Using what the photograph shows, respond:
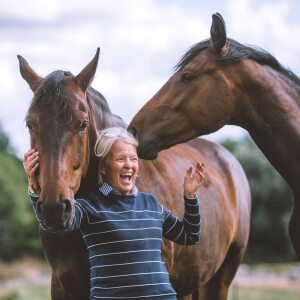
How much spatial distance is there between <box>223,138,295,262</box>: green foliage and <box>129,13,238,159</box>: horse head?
33.2 m

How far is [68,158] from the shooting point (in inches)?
173

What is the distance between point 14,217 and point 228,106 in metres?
46.6

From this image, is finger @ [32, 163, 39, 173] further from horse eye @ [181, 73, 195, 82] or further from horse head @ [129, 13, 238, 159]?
horse eye @ [181, 73, 195, 82]

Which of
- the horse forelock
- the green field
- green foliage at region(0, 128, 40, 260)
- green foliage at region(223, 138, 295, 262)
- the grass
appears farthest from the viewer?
green foliage at region(0, 128, 40, 260)

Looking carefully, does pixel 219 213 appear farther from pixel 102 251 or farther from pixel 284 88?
pixel 102 251

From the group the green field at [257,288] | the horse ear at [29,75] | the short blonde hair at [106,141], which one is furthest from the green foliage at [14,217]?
the short blonde hair at [106,141]

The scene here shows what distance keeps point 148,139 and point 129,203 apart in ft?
2.66

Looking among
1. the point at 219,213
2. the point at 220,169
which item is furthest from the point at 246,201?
the point at 219,213

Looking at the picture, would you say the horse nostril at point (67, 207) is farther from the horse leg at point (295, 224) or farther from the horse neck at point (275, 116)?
the horse leg at point (295, 224)

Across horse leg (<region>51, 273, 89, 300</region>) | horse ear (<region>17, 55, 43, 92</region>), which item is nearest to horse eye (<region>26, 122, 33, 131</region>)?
horse ear (<region>17, 55, 43, 92</region>)

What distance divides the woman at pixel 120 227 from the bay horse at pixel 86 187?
13cm

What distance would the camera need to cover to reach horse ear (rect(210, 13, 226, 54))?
16.6 feet

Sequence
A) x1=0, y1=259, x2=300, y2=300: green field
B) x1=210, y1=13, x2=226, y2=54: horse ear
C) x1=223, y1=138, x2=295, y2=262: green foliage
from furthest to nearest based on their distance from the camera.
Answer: x1=223, y1=138, x2=295, y2=262: green foliage
x1=0, y1=259, x2=300, y2=300: green field
x1=210, y1=13, x2=226, y2=54: horse ear

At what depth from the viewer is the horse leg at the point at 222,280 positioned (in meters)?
7.37
